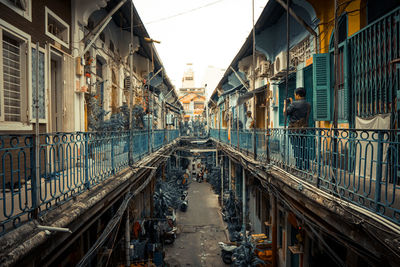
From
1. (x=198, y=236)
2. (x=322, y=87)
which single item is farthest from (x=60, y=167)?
(x=198, y=236)

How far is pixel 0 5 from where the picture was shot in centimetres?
461

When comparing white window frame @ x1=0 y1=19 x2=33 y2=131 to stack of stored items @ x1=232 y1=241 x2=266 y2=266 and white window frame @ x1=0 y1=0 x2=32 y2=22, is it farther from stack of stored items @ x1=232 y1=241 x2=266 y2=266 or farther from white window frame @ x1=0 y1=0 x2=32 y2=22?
stack of stored items @ x1=232 y1=241 x2=266 y2=266

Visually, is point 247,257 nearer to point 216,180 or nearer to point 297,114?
point 297,114

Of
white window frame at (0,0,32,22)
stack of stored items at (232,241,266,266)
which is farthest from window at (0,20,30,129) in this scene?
stack of stored items at (232,241,266,266)

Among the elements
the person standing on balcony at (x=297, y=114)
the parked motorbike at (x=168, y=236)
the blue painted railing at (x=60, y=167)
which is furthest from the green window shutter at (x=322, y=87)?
the parked motorbike at (x=168, y=236)

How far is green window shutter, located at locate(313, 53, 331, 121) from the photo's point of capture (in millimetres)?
6293

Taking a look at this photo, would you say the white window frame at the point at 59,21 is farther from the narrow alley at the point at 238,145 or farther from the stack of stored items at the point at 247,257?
the stack of stored items at the point at 247,257

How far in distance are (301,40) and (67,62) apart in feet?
24.5

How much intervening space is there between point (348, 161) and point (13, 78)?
666 cm

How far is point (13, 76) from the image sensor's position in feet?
17.2

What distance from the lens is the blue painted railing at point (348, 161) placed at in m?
2.66

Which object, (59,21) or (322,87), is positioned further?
(59,21)

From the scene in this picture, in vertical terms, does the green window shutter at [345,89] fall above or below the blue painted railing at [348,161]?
above

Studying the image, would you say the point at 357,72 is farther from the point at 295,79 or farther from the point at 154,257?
the point at 154,257
